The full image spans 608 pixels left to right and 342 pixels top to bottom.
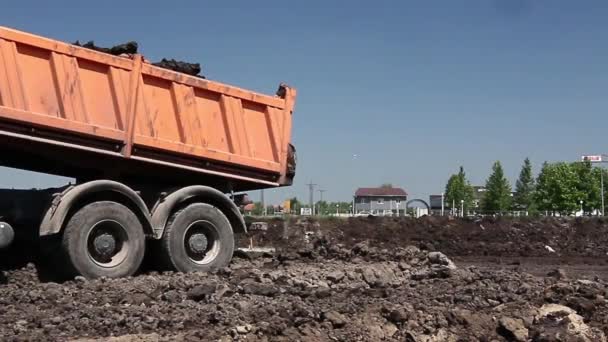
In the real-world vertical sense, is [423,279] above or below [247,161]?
below

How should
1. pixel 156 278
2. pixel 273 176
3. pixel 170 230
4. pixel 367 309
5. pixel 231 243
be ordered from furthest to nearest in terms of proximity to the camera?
pixel 273 176
pixel 231 243
pixel 170 230
pixel 156 278
pixel 367 309

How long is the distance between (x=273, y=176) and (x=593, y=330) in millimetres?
5484

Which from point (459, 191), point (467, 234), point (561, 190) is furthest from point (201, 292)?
point (459, 191)

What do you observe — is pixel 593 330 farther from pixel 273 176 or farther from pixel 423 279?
pixel 273 176

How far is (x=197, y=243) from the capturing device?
10.9 meters

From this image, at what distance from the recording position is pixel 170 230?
1059 centimetres

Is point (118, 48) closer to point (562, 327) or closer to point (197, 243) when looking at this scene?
point (197, 243)

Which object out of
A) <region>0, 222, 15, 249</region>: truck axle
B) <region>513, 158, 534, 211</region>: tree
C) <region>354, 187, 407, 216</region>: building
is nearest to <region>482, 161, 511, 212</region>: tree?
<region>513, 158, 534, 211</region>: tree

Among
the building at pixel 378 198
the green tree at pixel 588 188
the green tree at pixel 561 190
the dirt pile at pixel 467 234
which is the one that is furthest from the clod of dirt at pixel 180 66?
the building at pixel 378 198

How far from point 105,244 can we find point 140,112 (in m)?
1.81

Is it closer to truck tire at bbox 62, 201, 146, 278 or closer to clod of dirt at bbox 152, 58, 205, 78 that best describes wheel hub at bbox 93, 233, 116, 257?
truck tire at bbox 62, 201, 146, 278

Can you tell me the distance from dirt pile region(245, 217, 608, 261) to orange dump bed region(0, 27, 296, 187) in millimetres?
9252

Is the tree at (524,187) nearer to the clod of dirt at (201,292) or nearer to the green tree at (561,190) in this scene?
the green tree at (561,190)

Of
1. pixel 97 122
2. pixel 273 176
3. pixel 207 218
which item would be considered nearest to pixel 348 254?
pixel 273 176
